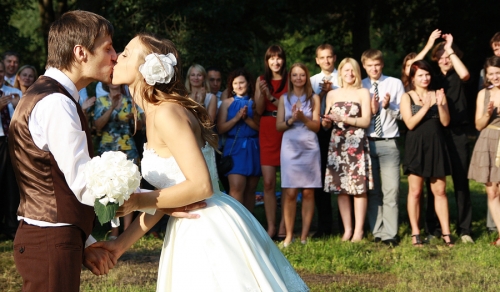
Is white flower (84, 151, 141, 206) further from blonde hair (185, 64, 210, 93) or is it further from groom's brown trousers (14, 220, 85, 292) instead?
blonde hair (185, 64, 210, 93)

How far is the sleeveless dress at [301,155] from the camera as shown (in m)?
8.67

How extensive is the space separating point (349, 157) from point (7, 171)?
14.5 feet

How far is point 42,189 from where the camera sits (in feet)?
11.3

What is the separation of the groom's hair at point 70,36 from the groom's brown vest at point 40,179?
0.19 metres

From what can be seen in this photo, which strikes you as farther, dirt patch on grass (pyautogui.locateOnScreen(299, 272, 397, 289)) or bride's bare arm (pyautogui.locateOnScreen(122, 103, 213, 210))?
dirt patch on grass (pyautogui.locateOnScreen(299, 272, 397, 289))

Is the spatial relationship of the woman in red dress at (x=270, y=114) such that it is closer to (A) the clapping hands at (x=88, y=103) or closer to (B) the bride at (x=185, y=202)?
(A) the clapping hands at (x=88, y=103)

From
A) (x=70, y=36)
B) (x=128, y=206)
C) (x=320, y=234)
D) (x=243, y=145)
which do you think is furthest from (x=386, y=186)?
(x=70, y=36)

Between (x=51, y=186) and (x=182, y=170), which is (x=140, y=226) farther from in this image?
(x=51, y=186)

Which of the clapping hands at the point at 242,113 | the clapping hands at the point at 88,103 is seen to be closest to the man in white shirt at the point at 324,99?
the clapping hands at the point at 242,113

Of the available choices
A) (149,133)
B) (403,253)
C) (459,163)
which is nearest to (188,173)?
(149,133)

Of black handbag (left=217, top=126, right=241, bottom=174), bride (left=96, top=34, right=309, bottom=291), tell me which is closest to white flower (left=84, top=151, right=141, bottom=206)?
bride (left=96, top=34, right=309, bottom=291)

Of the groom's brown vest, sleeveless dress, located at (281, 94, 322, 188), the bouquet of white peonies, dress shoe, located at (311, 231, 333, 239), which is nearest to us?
the bouquet of white peonies

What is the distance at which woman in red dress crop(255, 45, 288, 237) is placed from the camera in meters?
8.93

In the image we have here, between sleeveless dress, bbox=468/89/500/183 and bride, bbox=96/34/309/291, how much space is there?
5214 mm
